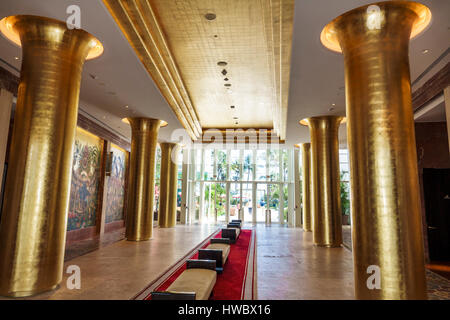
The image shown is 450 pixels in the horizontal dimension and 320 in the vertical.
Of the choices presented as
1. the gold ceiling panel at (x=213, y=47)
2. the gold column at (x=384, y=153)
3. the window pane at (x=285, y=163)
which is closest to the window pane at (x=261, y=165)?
the window pane at (x=285, y=163)

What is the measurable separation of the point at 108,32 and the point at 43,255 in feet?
13.3

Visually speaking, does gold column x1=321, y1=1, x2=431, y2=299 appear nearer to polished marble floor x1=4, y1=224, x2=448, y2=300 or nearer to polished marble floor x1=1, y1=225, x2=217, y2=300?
polished marble floor x1=4, y1=224, x2=448, y2=300

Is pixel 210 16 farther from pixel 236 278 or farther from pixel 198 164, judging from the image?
pixel 198 164

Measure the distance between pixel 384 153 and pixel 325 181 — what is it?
6.39 metres

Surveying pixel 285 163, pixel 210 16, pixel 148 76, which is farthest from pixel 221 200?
pixel 210 16

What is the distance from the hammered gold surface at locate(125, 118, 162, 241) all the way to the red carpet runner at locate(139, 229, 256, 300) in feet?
11.4

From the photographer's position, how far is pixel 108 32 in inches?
209

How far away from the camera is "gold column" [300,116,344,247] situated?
1031 cm

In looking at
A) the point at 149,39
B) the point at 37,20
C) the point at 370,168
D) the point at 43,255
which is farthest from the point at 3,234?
the point at 370,168

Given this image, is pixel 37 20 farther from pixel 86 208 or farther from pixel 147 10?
pixel 86 208

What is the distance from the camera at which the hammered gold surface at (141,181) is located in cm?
1094

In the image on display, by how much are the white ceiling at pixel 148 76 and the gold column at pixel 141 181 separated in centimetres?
78

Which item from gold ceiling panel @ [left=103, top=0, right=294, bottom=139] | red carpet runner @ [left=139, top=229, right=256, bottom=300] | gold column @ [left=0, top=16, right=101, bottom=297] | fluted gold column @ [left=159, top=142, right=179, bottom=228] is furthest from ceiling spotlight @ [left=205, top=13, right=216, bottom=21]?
fluted gold column @ [left=159, top=142, right=179, bottom=228]

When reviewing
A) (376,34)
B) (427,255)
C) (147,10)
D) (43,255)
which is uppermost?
(147,10)
